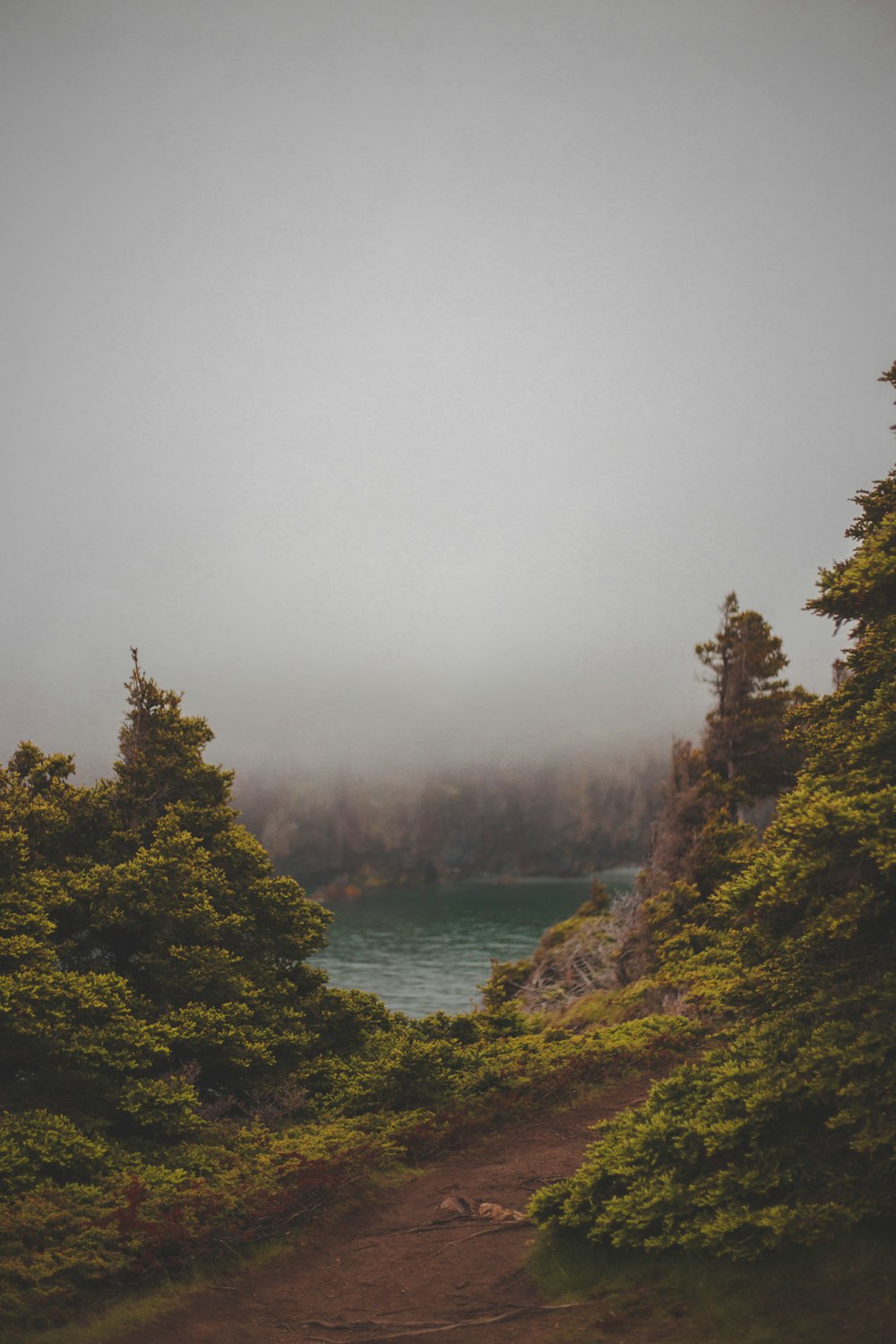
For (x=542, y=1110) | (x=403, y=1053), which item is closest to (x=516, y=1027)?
(x=542, y=1110)

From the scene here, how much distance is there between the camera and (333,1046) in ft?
60.2

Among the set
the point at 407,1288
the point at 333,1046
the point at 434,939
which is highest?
the point at 333,1046

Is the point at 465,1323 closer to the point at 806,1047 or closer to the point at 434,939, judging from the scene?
the point at 806,1047

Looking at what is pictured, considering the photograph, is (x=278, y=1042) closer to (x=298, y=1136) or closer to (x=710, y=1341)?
(x=298, y=1136)

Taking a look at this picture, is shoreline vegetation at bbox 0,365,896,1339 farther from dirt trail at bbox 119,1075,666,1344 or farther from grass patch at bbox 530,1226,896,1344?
dirt trail at bbox 119,1075,666,1344

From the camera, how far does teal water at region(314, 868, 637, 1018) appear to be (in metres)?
66.3

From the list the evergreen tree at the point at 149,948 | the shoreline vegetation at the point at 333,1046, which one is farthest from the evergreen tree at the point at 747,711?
the evergreen tree at the point at 149,948

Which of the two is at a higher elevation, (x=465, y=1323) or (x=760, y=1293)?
(x=760, y=1293)

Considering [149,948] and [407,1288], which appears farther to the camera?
[149,948]

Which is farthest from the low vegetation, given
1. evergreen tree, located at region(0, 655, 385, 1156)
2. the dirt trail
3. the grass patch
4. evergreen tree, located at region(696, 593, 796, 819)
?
evergreen tree, located at region(696, 593, 796, 819)

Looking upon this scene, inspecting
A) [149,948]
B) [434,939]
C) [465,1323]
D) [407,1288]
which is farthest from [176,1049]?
[434,939]

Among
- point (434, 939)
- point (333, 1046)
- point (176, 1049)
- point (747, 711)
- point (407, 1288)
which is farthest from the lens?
point (434, 939)

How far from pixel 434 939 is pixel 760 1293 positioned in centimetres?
9611

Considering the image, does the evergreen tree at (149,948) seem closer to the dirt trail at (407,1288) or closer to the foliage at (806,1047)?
the dirt trail at (407,1288)
